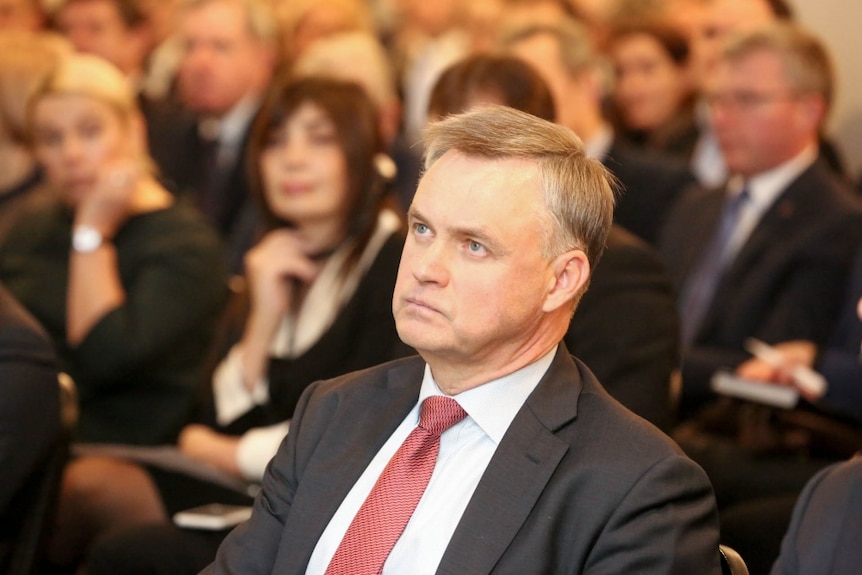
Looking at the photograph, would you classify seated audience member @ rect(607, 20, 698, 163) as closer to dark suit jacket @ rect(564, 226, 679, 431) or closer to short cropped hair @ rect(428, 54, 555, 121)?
short cropped hair @ rect(428, 54, 555, 121)

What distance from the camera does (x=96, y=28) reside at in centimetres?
722

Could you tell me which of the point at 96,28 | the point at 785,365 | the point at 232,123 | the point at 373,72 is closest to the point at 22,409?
the point at 785,365

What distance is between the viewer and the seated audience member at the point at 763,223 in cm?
402

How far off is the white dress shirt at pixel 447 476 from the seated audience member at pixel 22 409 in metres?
0.90

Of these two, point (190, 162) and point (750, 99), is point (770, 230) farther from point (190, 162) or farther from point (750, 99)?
point (190, 162)

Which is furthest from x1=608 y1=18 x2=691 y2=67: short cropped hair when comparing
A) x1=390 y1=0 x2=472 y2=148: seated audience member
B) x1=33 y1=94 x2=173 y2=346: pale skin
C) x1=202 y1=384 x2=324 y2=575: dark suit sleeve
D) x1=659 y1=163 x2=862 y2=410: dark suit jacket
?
x1=202 y1=384 x2=324 y2=575: dark suit sleeve

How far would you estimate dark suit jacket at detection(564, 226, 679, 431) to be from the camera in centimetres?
296

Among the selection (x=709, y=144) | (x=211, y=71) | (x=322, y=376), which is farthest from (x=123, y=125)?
(x=709, y=144)

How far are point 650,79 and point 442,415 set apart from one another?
14.5ft

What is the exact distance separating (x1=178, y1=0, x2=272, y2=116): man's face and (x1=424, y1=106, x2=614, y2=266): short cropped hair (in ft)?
14.7

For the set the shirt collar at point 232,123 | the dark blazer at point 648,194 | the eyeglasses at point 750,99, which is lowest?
the shirt collar at point 232,123

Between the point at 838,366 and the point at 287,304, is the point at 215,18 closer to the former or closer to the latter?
the point at 287,304

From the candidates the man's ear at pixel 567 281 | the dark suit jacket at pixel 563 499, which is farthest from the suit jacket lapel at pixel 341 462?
the man's ear at pixel 567 281

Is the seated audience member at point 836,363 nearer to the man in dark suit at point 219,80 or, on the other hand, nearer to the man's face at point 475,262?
the man's face at point 475,262
